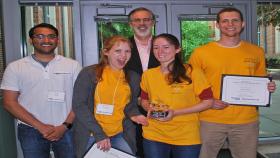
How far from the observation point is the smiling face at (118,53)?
2332mm

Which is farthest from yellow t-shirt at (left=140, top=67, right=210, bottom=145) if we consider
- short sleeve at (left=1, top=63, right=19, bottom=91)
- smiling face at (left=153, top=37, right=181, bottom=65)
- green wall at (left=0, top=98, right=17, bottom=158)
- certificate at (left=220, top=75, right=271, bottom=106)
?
green wall at (left=0, top=98, right=17, bottom=158)

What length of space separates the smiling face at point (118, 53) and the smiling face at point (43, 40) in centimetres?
59

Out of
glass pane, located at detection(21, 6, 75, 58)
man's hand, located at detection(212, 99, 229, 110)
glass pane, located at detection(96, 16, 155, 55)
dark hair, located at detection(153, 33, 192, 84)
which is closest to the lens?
dark hair, located at detection(153, 33, 192, 84)

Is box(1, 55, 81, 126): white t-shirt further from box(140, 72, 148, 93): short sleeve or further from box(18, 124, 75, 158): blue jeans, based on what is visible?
box(140, 72, 148, 93): short sleeve

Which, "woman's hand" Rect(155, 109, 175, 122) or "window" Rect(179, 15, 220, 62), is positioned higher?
"window" Rect(179, 15, 220, 62)

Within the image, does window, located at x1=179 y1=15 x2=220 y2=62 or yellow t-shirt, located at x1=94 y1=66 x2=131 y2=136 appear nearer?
yellow t-shirt, located at x1=94 y1=66 x2=131 y2=136

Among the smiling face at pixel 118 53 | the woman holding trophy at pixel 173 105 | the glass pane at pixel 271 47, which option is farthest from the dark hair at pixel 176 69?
the glass pane at pixel 271 47

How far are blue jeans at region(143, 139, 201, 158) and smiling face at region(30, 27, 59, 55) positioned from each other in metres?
1.09

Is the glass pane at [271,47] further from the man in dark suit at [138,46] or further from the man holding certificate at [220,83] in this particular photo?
the man in dark suit at [138,46]

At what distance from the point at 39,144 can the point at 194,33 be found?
237 centimetres

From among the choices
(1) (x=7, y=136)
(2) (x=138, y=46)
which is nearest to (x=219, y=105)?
(2) (x=138, y=46)

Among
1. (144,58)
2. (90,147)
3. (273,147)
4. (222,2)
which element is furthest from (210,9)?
(90,147)

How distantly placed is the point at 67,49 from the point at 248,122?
2355 mm

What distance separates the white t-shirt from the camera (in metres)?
2.62
